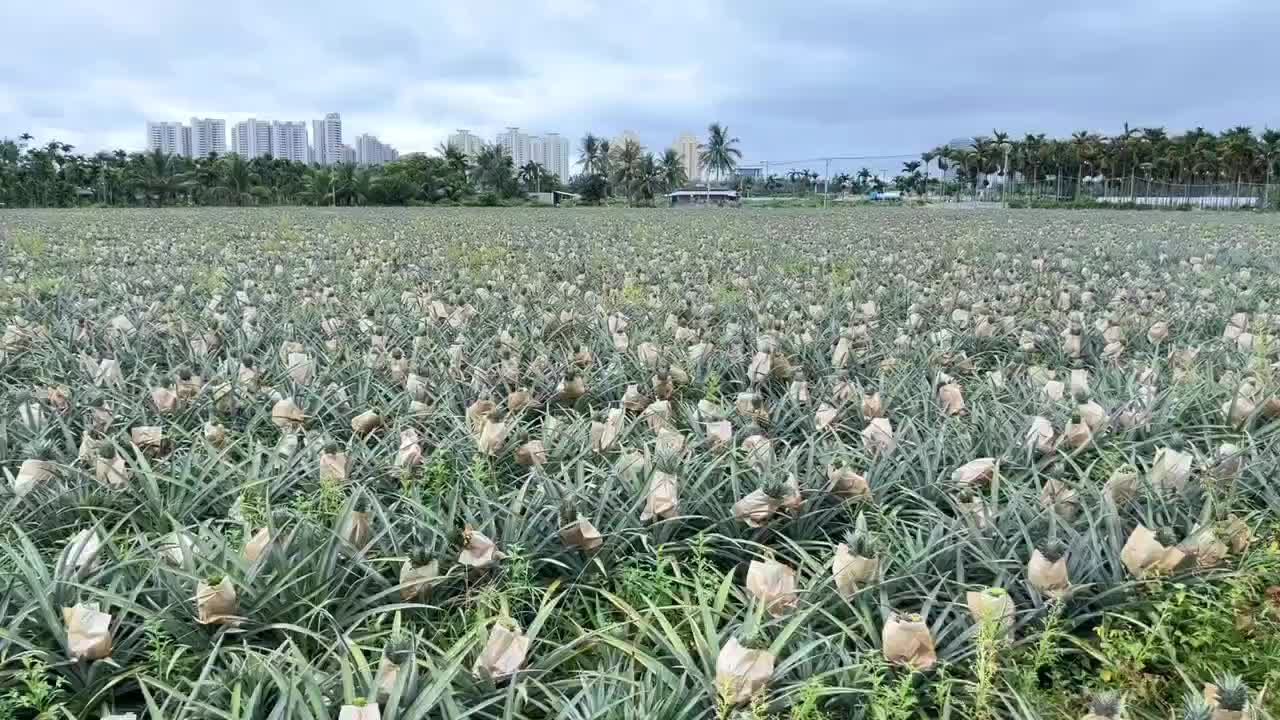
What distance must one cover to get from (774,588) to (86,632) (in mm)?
1084

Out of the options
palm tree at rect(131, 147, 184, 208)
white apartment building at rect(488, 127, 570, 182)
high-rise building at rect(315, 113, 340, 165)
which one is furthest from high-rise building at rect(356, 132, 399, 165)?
palm tree at rect(131, 147, 184, 208)

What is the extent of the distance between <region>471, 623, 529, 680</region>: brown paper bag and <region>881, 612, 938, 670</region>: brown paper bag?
0.56 meters

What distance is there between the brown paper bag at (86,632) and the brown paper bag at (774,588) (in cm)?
103

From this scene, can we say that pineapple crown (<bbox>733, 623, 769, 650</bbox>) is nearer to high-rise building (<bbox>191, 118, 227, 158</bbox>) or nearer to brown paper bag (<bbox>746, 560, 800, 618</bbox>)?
brown paper bag (<bbox>746, 560, 800, 618</bbox>)

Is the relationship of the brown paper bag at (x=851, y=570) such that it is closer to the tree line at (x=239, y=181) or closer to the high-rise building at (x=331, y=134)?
Answer: the tree line at (x=239, y=181)

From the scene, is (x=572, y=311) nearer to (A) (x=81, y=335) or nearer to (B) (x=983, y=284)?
(A) (x=81, y=335)

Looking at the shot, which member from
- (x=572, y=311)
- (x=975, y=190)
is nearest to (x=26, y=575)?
(x=572, y=311)

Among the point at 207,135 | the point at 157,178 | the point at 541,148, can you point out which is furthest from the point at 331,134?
the point at 157,178

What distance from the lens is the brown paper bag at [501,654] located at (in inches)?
51.7

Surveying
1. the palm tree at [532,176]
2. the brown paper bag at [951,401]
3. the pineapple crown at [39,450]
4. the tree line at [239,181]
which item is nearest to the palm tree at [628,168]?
the tree line at [239,181]

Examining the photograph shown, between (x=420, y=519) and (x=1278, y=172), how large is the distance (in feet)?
207

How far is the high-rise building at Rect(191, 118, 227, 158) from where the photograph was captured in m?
84.5

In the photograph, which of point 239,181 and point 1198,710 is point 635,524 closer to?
point 1198,710

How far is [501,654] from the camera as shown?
1320 millimetres
